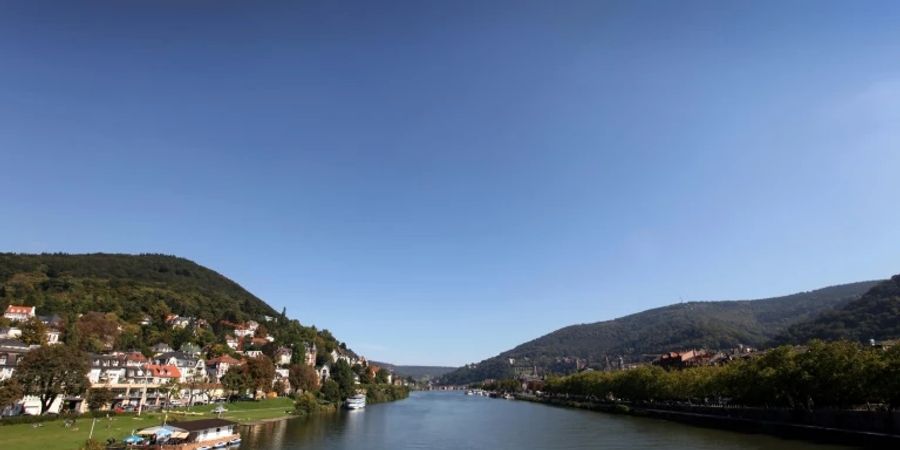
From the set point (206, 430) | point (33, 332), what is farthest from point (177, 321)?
point (206, 430)

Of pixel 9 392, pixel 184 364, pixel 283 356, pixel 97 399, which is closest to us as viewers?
pixel 9 392

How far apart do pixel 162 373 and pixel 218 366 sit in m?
19.2

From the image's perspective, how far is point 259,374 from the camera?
101 metres

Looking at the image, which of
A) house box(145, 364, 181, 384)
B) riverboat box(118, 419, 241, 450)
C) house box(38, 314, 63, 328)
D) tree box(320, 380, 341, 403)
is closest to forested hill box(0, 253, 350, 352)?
house box(38, 314, 63, 328)

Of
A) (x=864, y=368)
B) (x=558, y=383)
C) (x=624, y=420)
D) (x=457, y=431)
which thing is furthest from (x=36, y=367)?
(x=558, y=383)

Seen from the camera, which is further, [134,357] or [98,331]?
[98,331]

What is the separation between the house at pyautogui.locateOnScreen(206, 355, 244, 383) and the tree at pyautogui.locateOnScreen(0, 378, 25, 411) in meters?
49.7

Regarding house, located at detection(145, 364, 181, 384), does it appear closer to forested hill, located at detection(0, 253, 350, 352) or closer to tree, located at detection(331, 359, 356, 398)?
forested hill, located at detection(0, 253, 350, 352)

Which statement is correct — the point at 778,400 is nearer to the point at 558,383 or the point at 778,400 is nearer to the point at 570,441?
the point at 570,441

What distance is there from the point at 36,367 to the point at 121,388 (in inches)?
948

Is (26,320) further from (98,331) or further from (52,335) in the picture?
(98,331)

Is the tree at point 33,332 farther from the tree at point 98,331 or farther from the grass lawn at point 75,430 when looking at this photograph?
the grass lawn at point 75,430

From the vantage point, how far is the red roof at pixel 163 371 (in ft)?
300

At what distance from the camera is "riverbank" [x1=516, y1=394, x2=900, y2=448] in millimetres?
50594
